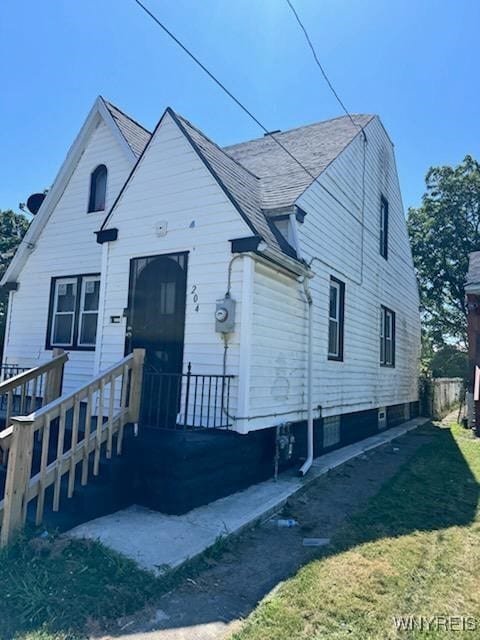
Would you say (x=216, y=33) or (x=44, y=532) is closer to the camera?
(x=44, y=532)

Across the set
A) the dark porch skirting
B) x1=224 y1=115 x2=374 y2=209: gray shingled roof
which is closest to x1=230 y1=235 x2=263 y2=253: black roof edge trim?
x1=224 y1=115 x2=374 y2=209: gray shingled roof

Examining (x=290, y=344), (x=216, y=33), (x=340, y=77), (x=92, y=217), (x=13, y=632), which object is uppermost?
(x=340, y=77)

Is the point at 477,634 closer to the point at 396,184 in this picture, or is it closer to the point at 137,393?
the point at 137,393

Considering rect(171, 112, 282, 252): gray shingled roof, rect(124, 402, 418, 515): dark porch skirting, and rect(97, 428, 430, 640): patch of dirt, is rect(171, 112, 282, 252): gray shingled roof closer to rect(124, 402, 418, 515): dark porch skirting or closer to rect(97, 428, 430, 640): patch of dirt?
rect(124, 402, 418, 515): dark porch skirting

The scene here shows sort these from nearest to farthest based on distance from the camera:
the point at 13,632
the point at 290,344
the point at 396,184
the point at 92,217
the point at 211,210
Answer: the point at 13,632
the point at 211,210
the point at 290,344
the point at 92,217
the point at 396,184

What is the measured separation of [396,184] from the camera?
13.9 metres

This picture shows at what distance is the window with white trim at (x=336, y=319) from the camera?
882 centimetres

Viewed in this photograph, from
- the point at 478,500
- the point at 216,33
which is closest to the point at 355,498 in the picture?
the point at 478,500

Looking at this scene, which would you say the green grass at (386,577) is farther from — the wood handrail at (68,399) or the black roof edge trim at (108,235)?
the black roof edge trim at (108,235)

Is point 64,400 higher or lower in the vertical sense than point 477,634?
higher

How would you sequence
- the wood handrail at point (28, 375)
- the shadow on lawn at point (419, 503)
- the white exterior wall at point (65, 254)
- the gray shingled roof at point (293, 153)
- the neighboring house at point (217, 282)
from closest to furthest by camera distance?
the shadow on lawn at point (419, 503) < the wood handrail at point (28, 375) < the neighboring house at point (217, 282) < the gray shingled roof at point (293, 153) < the white exterior wall at point (65, 254)

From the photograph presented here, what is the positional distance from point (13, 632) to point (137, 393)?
2.97m

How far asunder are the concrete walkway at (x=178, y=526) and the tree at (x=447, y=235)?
85.8 feet

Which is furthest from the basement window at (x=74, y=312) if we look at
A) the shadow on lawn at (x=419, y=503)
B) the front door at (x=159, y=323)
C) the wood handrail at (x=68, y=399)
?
the shadow on lawn at (x=419, y=503)
